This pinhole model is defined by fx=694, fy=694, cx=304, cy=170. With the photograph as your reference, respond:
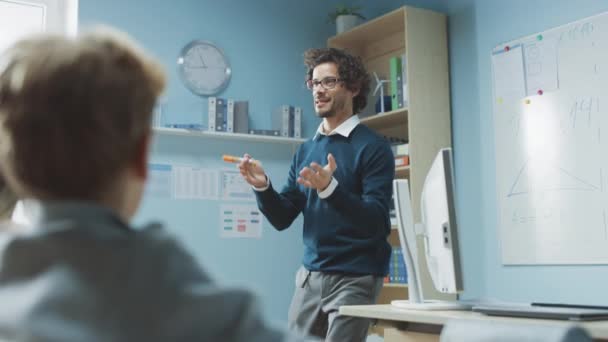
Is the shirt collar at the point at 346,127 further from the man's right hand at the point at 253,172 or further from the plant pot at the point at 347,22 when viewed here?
the plant pot at the point at 347,22

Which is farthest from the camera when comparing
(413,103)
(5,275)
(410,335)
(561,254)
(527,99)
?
(413,103)

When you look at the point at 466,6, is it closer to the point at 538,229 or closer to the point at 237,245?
the point at 538,229

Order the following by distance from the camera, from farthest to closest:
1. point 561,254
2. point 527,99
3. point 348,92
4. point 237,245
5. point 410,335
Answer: point 237,245 < point 527,99 < point 561,254 < point 348,92 < point 410,335

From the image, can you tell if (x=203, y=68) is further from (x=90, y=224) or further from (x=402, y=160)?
(x=90, y=224)

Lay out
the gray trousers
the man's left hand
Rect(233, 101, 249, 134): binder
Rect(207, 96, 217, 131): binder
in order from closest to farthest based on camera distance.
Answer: the man's left hand → the gray trousers → Rect(207, 96, 217, 131): binder → Rect(233, 101, 249, 134): binder

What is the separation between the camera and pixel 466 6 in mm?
3941

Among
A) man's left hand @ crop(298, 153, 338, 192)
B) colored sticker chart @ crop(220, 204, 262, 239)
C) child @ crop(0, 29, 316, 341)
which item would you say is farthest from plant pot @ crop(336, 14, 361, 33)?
child @ crop(0, 29, 316, 341)

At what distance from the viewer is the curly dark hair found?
2896 mm

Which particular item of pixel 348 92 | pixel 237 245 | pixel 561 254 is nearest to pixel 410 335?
pixel 348 92

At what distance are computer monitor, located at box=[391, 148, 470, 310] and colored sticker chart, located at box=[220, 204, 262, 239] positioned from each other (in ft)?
7.07

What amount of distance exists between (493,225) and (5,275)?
3.29 meters

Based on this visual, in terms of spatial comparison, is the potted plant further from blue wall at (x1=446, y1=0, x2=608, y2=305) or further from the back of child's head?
the back of child's head

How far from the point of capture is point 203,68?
4.23 meters

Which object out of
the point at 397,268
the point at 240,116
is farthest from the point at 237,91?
the point at 397,268
